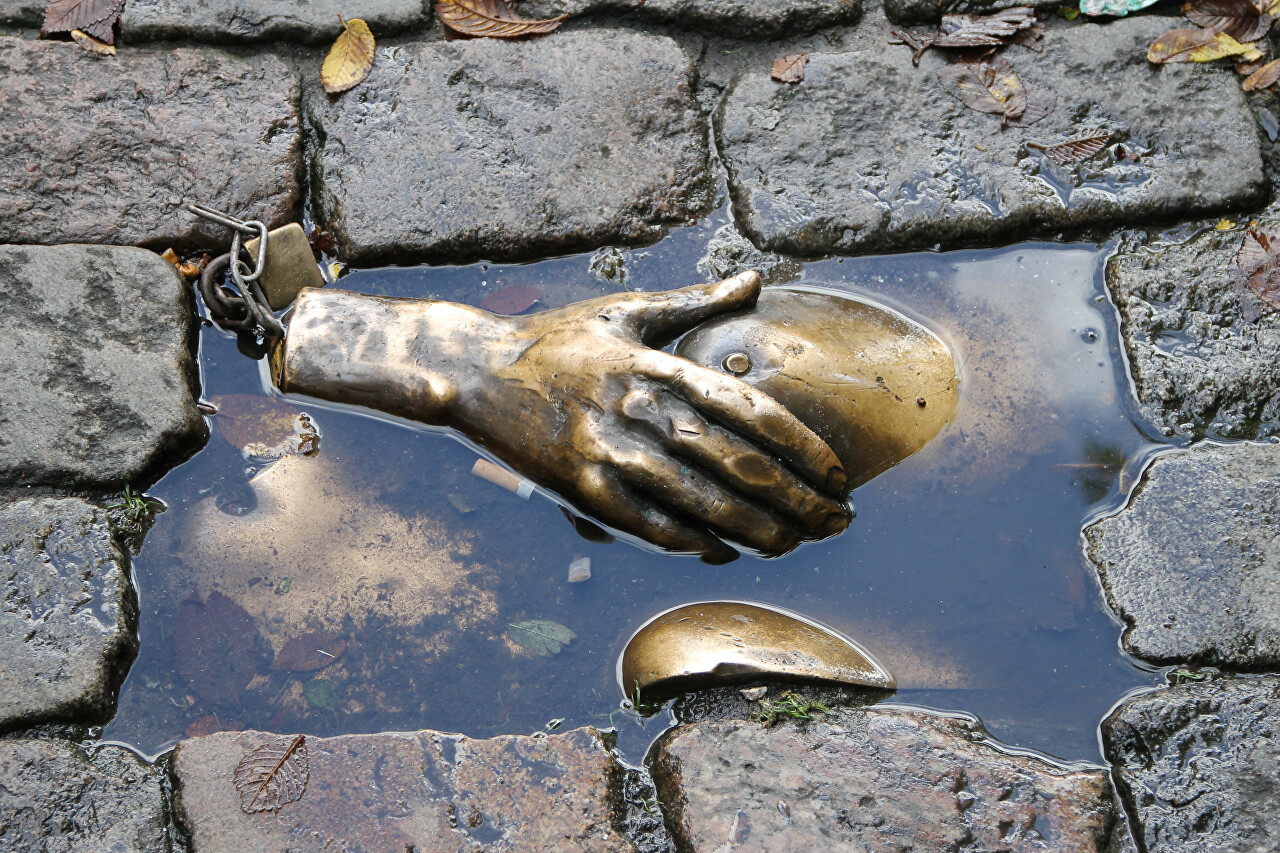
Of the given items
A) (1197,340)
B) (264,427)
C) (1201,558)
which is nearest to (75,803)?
(264,427)

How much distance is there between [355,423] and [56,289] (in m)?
0.77

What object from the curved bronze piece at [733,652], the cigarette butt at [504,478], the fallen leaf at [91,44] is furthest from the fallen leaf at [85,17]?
the curved bronze piece at [733,652]

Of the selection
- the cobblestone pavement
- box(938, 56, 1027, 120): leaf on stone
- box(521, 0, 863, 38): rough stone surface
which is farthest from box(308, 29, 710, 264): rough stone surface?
box(938, 56, 1027, 120): leaf on stone

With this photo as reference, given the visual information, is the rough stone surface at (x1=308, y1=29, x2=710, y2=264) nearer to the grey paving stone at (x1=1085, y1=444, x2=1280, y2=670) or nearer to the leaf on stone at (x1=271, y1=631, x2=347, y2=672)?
the leaf on stone at (x1=271, y1=631, x2=347, y2=672)

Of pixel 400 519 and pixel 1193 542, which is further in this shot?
pixel 400 519

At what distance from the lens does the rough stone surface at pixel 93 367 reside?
207 centimetres

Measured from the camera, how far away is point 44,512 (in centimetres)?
200

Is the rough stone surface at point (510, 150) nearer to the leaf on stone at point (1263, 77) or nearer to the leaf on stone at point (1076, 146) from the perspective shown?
the leaf on stone at point (1076, 146)

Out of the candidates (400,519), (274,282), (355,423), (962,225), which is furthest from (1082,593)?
(274,282)

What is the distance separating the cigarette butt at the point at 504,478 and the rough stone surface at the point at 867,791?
2.21 feet

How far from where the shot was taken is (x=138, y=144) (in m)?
2.38

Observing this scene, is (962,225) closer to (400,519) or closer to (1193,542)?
(1193,542)

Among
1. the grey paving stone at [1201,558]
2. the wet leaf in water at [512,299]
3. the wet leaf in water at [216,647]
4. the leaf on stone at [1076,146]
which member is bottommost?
the wet leaf in water at [216,647]

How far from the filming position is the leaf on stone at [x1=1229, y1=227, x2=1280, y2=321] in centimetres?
226
